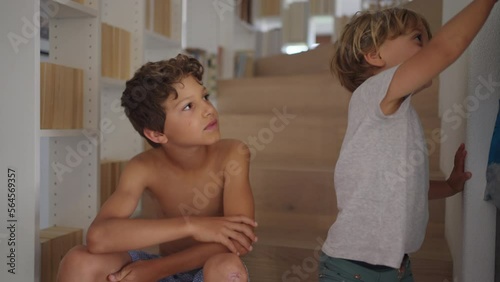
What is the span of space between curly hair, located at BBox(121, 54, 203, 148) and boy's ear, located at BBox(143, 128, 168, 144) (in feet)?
0.03

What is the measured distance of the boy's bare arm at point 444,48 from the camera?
0.83 metres

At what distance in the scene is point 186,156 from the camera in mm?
1322

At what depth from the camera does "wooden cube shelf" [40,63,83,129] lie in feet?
4.99

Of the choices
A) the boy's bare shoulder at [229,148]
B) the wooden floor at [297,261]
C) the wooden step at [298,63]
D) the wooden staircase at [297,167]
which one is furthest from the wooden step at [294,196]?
the wooden step at [298,63]

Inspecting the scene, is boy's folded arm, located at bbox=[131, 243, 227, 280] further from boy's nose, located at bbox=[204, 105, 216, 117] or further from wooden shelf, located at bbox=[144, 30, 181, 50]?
wooden shelf, located at bbox=[144, 30, 181, 50]

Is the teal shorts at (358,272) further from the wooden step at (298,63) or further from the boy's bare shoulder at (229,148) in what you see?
the wooden step at (298,63)

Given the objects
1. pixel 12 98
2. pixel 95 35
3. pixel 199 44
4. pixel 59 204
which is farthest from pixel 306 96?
pixel 199 44

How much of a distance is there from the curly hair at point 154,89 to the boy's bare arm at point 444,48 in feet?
1.89

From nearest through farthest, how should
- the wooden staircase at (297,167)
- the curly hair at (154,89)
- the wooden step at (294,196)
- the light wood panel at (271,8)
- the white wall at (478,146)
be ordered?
the white wall at (478,146), the curly hair at (154,89), the wooden staircase at (297,167), the wooden step at (294,196), the light wood panel at (271,8)

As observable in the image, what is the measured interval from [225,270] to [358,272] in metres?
0.30

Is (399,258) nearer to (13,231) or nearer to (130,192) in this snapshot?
(130,192)

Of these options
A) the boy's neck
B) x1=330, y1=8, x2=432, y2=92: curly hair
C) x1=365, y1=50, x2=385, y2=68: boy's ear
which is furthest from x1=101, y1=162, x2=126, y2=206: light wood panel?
x1=365, y1=50, x2=385, y2=68: boy's ear

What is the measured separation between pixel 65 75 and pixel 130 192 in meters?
0.59

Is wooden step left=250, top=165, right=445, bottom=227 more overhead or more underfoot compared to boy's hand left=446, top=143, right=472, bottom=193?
more underfoot
